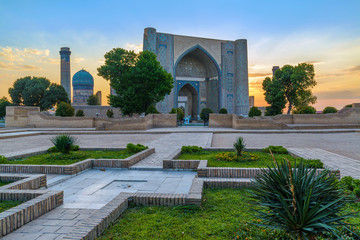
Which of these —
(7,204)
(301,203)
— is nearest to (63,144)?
(7,204)

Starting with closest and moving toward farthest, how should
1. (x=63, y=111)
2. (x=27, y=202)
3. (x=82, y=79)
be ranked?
(x=27, y=202) < (x=63, y=111) < (x=82, y=79)

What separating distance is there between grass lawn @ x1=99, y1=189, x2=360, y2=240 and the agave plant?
24cm

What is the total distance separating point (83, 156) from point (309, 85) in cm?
2630

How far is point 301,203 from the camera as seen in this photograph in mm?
1969

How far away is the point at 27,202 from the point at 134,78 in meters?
19.3

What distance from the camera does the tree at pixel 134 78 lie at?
70.9 feet

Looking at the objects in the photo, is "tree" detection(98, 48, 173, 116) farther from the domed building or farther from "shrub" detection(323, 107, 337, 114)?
the domed building

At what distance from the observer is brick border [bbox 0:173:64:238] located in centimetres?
272

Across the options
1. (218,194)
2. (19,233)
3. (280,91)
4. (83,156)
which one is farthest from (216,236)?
(280,91)

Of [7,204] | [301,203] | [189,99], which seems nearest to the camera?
[301,203]

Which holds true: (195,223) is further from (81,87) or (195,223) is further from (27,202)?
(81,87)

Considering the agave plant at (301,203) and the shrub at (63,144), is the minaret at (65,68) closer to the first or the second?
the shrub at (63,144)

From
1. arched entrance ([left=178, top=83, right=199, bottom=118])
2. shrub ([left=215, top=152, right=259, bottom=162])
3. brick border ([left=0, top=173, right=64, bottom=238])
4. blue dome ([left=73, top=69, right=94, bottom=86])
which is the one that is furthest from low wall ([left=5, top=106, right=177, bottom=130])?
blue dome ([left=73, top=69, right=94, bottom=86])

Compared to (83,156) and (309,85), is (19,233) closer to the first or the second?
(83,156)
